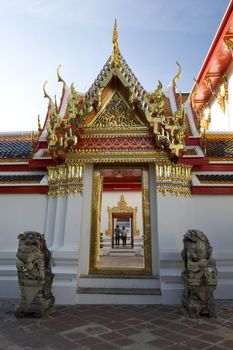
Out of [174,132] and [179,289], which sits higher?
[174,132]

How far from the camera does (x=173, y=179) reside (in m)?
5.79

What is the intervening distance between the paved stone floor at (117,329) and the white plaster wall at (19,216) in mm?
1501

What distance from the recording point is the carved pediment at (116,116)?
6.16 metres

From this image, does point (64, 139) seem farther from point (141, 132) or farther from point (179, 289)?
point (179, 289)

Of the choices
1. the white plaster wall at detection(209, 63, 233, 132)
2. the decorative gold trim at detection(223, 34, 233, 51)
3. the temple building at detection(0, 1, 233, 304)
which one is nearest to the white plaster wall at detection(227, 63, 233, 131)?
the white plaster wall at detection(209, 63, 233, 132)

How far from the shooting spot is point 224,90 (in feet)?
33.7

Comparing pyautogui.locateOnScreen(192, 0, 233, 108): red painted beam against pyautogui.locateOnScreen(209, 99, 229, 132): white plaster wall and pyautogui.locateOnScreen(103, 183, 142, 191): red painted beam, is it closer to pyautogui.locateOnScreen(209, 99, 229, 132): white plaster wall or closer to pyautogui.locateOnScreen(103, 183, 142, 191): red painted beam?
pyautogui.locateOnScreen(209, 99, 229, 132): white plaster wall

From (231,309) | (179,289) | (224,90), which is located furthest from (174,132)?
(224,90)

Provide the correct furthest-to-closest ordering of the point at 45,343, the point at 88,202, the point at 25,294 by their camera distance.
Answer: the point at 88,202 → the point at 25,294 → the point at 45,343

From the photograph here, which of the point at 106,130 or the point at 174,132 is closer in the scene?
the point at 174,132

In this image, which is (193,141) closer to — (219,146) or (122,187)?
(219,146)

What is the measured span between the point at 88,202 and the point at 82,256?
1.07 metres

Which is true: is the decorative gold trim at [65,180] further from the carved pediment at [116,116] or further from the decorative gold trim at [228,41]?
the decorative gold trim at [228,41]

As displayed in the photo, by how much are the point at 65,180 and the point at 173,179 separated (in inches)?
86.1
